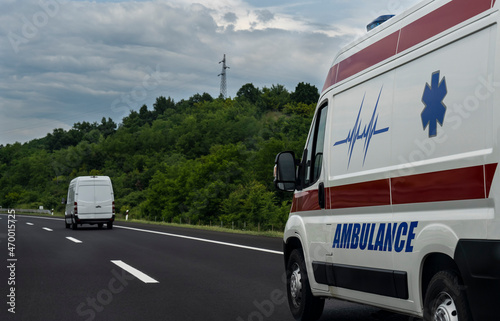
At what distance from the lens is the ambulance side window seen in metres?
6.59

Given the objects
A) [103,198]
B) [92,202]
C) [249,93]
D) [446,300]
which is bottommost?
[446,300]

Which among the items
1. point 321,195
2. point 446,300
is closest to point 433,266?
point 446,300

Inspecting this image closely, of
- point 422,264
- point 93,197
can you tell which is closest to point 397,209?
point 422,264

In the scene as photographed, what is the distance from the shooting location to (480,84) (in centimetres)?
390

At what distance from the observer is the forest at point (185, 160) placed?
86.0 metres

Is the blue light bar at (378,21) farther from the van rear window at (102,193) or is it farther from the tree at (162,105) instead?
the tree at (162,105)

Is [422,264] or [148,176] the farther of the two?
[148,176]

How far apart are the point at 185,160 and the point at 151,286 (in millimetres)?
119001

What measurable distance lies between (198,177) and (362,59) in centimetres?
8870

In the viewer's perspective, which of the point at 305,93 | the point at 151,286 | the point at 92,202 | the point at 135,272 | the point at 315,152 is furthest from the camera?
the point at 305,93

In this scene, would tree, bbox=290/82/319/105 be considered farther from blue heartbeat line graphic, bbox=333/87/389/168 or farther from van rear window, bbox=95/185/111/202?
blue heartbeat line graphic, bbox=333/87/389/168

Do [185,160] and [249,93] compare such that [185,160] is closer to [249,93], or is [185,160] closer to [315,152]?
[249,93]

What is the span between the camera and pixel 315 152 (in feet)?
22.2

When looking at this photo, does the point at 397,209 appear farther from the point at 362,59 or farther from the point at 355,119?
the point at 362,59
